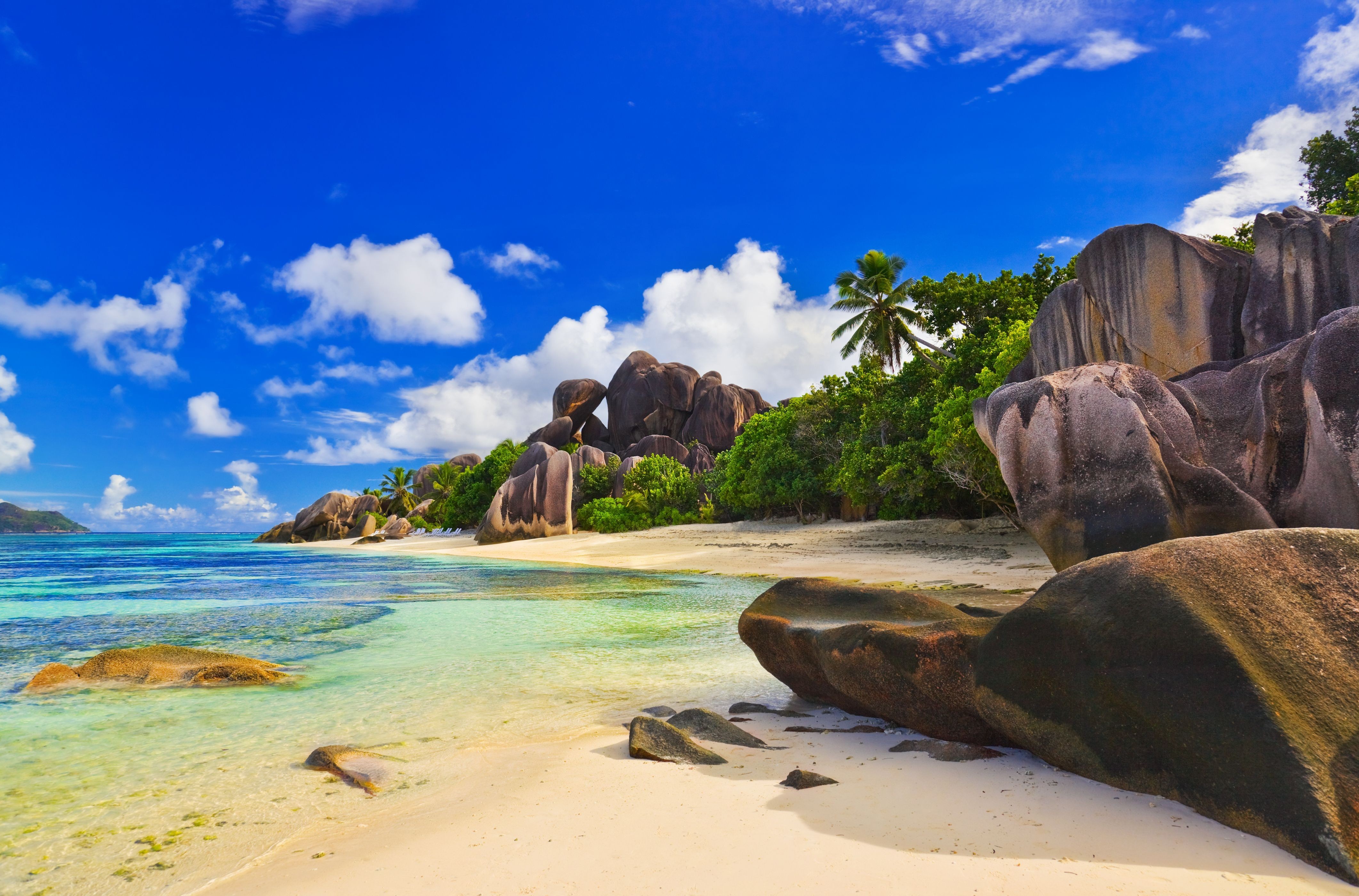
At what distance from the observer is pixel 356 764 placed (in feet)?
13.1

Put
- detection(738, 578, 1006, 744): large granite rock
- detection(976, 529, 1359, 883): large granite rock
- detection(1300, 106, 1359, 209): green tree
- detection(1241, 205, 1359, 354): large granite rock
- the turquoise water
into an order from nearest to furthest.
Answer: detection(976, 529, 1359, 883): large granite rock, the turquoise water, detection(738, 578, 1006, 744): large granite rock, detection(1241, 205, 1359, 354): large granite rock, detection(1300, 106, 1359, 209): green tree

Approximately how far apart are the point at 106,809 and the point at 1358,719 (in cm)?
564

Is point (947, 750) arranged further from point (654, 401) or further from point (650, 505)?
point (654, 401)

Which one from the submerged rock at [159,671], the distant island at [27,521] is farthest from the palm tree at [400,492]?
the distant island at [27,521]

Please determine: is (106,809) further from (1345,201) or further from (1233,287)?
(1345,201)

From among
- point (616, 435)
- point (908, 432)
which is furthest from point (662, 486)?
point (616, 435)

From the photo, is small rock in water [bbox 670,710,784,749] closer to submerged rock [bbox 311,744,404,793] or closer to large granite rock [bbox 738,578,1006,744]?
large granite rock [bbox 738,578,1006,744]

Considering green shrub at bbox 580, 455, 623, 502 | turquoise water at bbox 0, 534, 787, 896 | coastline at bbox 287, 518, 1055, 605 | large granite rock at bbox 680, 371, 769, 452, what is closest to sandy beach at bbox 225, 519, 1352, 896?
turquoise water at bbox 0, 534, 787, 896

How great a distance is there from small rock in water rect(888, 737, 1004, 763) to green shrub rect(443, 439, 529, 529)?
40906 mm

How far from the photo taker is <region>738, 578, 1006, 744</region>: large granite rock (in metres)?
3.68

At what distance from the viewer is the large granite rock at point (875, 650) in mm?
3676

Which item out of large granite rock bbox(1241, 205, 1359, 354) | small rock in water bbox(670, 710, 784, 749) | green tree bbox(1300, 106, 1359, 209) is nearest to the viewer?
small rock in water bbox(670, 710, 784, 749)

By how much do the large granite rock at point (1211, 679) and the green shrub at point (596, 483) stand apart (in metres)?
34.7

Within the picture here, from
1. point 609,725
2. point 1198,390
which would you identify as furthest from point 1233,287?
point 609,725
